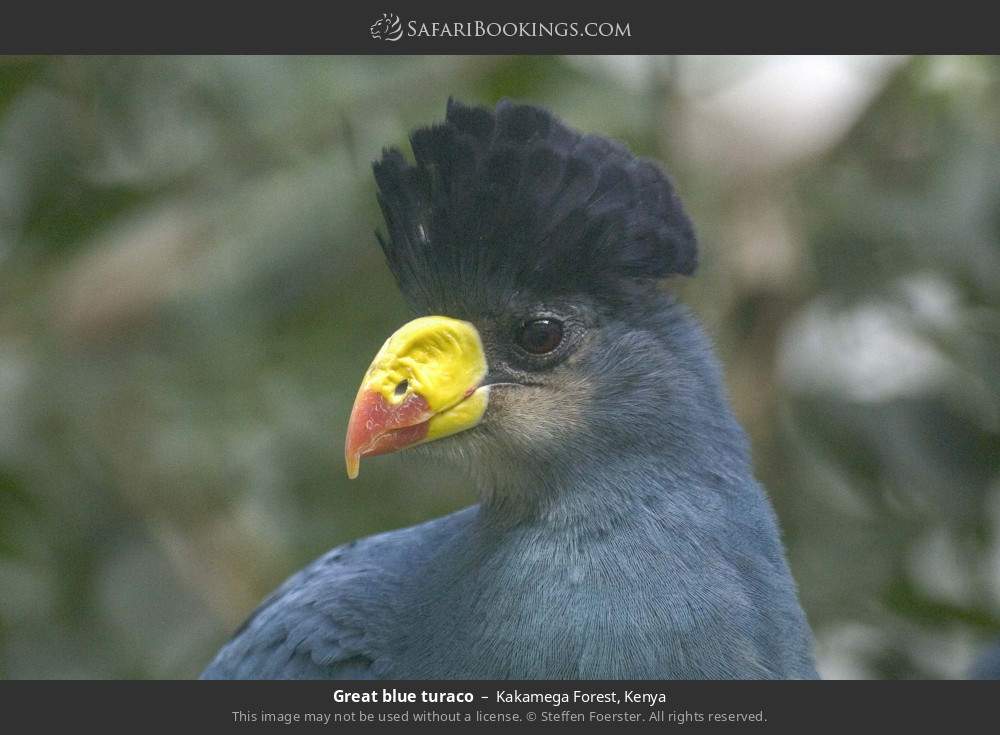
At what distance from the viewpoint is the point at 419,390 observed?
2904mm

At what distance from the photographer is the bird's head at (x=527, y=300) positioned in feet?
9.53

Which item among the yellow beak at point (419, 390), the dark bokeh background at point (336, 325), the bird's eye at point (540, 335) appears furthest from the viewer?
the dark bokeh background at point (336, 325)

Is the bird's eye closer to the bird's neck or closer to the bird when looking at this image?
the bird

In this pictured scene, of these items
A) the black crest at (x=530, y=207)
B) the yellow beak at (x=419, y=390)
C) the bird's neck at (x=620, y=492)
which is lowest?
the bird's neck at (x=620, y=492)

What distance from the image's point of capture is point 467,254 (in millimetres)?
3027

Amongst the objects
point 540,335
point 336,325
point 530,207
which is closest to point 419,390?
point 540,335

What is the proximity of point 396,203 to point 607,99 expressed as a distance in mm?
2087

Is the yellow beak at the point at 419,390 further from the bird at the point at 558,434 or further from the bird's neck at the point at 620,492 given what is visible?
the bird's neck at the point at 620,492

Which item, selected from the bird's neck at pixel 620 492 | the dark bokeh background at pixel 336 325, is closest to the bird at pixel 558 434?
the bird's neck at pixel 620 492

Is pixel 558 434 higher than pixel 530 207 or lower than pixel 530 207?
lower

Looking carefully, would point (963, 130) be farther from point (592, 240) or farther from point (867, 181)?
point (592, 240)

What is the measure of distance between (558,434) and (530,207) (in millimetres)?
566

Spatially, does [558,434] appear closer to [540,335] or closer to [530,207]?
[540,335]
